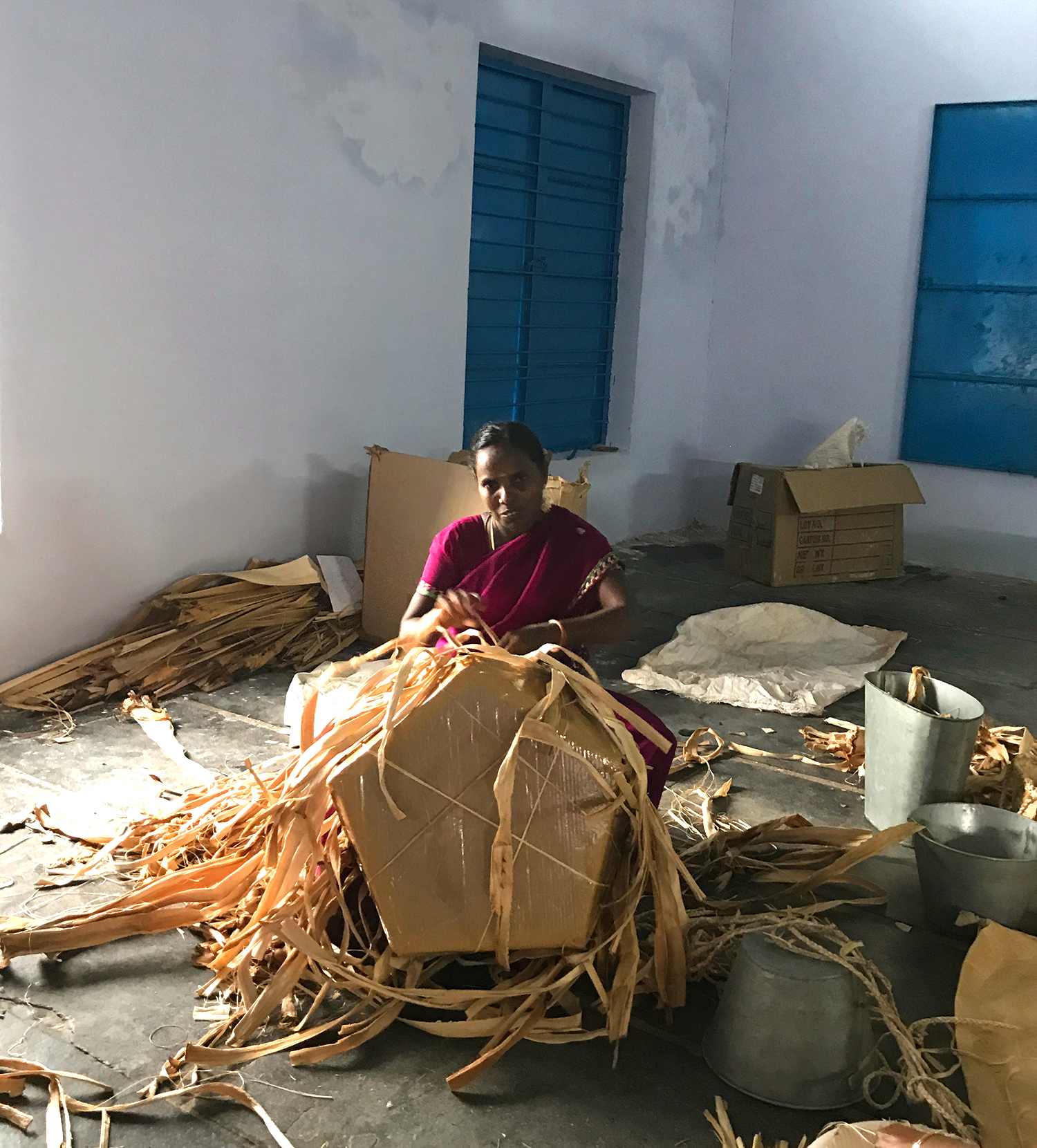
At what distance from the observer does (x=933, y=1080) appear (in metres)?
2.09

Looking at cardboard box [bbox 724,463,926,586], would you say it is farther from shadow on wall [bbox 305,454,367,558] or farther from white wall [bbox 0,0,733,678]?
shadow on wall [bbox 305,454,367,558]

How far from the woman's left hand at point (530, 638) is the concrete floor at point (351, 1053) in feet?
2.56

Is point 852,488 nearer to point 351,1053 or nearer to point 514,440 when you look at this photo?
point 514,440

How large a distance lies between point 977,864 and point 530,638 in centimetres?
110

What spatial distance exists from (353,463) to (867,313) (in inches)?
134

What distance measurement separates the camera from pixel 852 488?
6219mm

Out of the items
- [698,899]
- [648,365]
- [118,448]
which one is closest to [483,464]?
[698,899]

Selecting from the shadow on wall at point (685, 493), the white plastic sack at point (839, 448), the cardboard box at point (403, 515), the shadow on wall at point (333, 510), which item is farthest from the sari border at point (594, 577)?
the shadow on wall at point (685, 493)

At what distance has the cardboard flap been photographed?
6.04 meters

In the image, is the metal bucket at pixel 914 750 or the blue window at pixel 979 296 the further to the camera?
the blue window at pixel 979 296

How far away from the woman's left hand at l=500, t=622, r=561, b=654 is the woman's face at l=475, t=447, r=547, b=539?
323mm

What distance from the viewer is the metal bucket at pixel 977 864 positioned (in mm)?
2605

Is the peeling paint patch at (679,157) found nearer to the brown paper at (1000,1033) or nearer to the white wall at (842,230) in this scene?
the white wall at (842,230)

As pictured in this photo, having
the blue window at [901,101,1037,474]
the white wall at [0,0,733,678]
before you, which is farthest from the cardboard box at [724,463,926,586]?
the white wall at [0,0,733,678]
